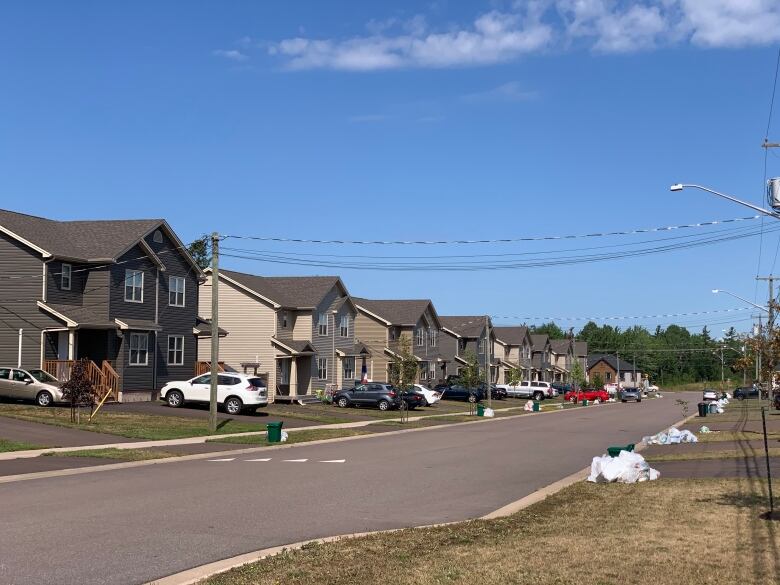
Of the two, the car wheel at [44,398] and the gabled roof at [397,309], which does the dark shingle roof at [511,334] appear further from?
the car wheel at [44,398]

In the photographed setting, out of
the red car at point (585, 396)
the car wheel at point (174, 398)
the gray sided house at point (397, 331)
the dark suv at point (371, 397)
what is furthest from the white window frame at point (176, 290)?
the red car at point (585, 396)

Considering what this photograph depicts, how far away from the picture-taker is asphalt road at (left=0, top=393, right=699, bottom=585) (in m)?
9.84

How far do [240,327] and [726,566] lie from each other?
167ft

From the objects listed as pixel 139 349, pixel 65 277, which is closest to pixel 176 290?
pixel 139 349

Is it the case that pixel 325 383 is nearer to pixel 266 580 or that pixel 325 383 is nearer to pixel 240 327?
pixel 240 327

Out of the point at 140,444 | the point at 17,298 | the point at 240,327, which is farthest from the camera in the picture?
the point at 240,327

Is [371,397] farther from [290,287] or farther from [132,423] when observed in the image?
[132,423]

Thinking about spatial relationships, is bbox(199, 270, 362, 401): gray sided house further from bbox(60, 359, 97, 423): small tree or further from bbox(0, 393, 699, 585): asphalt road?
bbox(0, 393, 699, 585): asphalt road

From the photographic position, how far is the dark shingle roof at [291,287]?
58.4 metres

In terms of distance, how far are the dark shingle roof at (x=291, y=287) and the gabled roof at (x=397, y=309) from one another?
1334cm

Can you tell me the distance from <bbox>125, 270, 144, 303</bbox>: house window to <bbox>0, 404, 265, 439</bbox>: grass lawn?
8499 mm

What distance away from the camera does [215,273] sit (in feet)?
106

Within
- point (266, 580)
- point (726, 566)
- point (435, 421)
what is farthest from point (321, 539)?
point (435, 421)

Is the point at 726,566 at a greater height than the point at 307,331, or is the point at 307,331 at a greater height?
the point at 307,331
